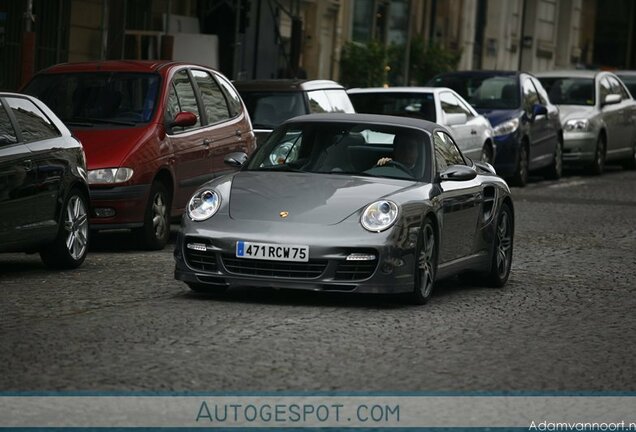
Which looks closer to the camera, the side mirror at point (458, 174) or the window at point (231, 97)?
the side mirror at point (458, 174)

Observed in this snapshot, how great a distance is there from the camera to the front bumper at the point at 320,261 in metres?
10.6

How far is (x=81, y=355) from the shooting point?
8.41 m

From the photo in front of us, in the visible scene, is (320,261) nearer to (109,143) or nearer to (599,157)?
(109,143)

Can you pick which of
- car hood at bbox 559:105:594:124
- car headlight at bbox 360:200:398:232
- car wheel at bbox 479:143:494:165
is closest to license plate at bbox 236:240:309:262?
car headlight at bbox 360:200:398:232

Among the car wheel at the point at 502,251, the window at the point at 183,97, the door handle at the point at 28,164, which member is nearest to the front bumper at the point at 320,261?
the car wheel at the point at 502,251

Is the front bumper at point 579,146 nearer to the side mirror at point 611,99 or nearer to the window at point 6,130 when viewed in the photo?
the side mirror at point 611,99

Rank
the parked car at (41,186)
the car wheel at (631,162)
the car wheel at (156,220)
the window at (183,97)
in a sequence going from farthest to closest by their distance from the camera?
the car wheel at (631,162)
the window at (183,97)
the car wheel at (156,220)
the parked car at (41,186)

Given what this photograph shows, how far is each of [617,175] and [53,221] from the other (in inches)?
782

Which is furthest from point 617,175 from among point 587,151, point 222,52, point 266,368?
point 266,368

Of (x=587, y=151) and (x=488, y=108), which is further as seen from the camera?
(x=587, y=151)

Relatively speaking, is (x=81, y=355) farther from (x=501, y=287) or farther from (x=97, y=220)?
(x=97, y=220)

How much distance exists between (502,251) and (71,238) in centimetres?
324

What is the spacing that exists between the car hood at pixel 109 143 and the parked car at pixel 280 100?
462 centimetres

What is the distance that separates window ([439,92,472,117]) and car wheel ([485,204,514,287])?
9.90 metres
